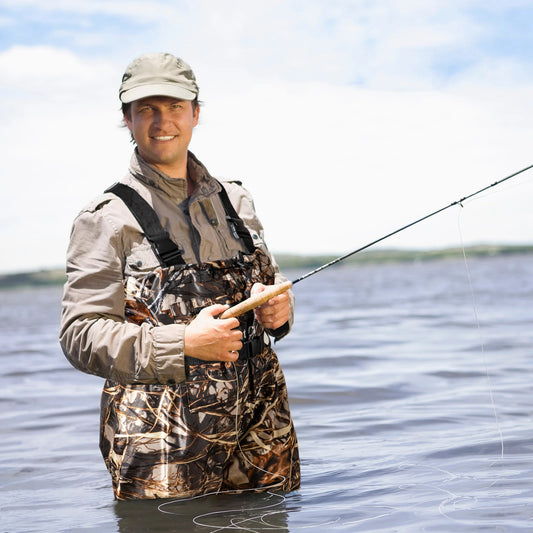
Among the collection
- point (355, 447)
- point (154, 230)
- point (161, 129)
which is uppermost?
point (161, 129)

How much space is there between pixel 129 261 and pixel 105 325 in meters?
0.32

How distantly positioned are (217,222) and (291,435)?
1.13 meters

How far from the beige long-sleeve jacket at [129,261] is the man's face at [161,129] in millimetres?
67

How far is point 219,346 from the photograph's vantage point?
341 centimetres

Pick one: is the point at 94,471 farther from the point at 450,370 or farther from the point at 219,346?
the point at 450,370

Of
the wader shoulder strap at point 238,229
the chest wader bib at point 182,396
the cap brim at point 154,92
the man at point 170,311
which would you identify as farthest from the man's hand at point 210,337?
the cap brim at point 154,92

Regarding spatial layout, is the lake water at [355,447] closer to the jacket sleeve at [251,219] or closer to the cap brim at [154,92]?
the jacket sleeve at [251,219]

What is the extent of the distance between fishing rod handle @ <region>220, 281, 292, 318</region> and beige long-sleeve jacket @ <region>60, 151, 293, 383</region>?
0.22 metres

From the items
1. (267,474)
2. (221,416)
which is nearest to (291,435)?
(267,474)

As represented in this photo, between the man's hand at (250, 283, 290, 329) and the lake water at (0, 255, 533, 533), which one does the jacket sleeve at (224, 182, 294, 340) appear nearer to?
the man's hand at (250, 283, 290, 329)

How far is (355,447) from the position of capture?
710cm

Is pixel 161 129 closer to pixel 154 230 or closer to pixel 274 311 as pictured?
pixel 154 230

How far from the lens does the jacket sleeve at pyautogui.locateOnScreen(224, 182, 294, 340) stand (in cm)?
404

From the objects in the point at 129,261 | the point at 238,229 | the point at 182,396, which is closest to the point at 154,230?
the point at 129,261
